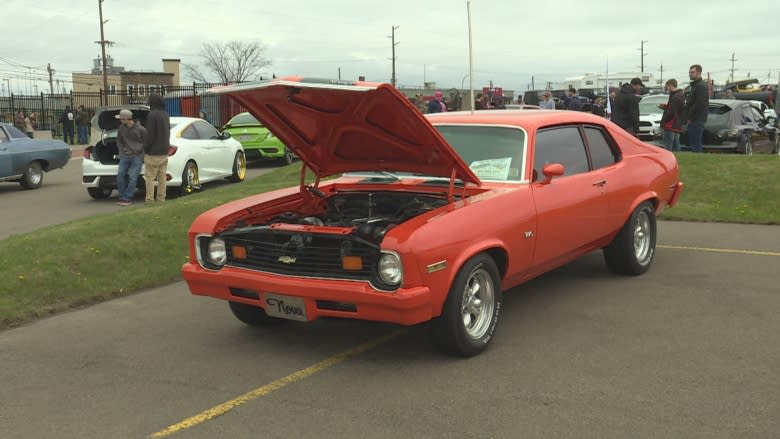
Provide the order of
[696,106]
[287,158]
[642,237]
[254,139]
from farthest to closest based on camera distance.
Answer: [287,158]
[254,139]
[696,106]
[642,237]

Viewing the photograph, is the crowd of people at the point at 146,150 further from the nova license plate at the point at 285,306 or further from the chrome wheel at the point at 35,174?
the nova license plate at the point at 285,306

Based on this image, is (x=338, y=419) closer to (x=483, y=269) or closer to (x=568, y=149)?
(x=483, y=269)

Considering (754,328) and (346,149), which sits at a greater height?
(346,149)

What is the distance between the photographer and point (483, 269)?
5.12 metres

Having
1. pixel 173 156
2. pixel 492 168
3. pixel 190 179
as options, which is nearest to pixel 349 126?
pixel 492 168

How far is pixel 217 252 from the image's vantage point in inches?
212

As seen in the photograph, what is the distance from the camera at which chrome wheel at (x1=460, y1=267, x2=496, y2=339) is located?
504 centimetres

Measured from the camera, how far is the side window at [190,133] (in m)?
14.9

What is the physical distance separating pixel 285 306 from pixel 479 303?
127cm

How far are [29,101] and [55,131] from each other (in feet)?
7.23

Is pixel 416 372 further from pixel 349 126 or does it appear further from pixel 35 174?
pixel 35 174

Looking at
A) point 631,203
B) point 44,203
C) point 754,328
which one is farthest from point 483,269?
point 44,203

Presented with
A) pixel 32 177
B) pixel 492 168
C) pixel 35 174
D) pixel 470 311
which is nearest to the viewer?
pixel 470 311

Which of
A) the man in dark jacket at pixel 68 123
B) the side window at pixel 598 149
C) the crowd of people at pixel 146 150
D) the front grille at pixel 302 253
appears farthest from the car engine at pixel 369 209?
the man in dark jacket at pixel 68 123
